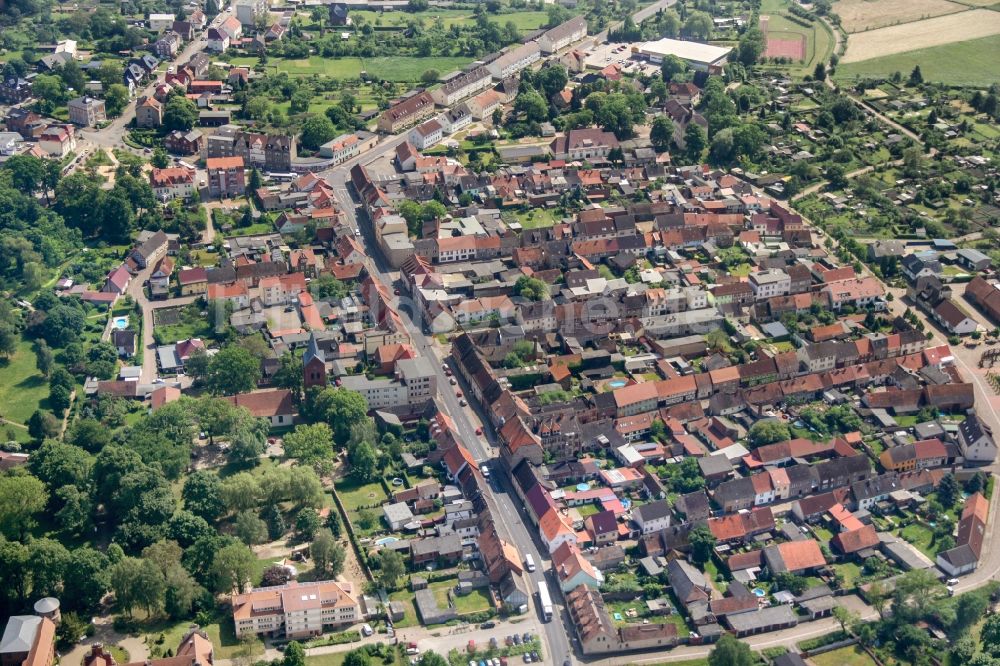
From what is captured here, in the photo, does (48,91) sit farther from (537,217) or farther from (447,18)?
(447,18)

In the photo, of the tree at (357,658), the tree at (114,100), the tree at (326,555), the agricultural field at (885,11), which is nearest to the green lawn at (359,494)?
the tree at (326,555)

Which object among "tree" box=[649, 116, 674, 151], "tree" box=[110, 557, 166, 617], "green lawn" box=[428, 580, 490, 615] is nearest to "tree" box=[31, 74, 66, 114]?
"tree" box=[649, 116, 674, 151]

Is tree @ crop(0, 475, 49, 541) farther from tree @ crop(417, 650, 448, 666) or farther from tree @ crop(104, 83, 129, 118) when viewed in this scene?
tree @ crop(104, 83, 129, 118)

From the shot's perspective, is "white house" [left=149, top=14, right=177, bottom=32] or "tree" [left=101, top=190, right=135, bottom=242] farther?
"white house" [left=149, top=14, right=177, bottom=32]

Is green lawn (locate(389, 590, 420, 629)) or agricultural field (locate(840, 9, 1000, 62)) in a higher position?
agricultural field (locate(840, 9, 1000, 62))

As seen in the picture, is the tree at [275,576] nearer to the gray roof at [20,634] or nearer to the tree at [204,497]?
the tree at [204,497]

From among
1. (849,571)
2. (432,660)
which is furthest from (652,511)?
(432,660)

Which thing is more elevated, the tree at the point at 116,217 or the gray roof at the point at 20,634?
the tree at the point at 116,217
